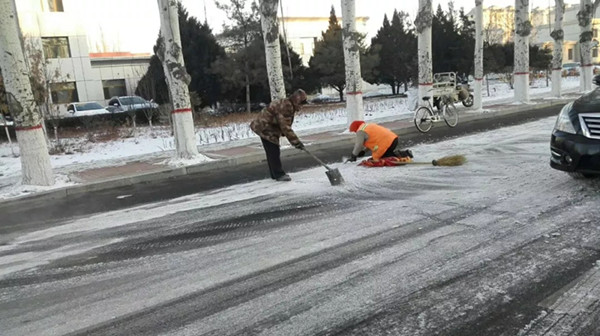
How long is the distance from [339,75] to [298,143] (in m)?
24.0

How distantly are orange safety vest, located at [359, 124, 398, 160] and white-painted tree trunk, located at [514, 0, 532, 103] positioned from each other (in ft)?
44.6

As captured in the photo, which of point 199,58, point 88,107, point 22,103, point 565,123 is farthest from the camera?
point 88,107

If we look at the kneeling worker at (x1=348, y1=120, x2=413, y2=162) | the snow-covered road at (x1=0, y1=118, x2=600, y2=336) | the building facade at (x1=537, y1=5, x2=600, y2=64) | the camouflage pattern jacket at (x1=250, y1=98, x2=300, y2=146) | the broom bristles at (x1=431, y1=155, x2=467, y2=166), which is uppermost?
the building facade at (x1=537, y1=5, x2=600, y2=64)

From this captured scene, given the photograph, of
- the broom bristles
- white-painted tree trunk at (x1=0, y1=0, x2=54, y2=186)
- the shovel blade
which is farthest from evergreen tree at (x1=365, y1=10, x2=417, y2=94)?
the shovel blade

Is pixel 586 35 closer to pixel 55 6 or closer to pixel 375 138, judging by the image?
pixel 375 138

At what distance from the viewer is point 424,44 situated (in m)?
15.8

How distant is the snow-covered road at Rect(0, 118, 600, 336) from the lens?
10.3 feet

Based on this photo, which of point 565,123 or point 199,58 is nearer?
point 565,123

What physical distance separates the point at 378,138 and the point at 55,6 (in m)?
34.6

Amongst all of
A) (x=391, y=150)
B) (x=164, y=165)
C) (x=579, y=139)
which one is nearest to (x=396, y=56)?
(x=164, y=165)

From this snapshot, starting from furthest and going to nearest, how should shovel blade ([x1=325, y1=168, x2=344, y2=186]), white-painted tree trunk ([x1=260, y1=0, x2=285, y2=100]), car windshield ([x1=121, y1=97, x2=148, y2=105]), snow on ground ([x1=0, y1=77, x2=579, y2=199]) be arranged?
car windshield ([x1=121, y1=97, x2=148, y2=105]) < white-painted tree trunk ([x1=260, y1=0, x2=285, y2=100]) < snow on ground ([x1=0, y1=77, x2=579, y2=199]) < shovel blade ([x1=325, y1=168, x2=344, y2=186])

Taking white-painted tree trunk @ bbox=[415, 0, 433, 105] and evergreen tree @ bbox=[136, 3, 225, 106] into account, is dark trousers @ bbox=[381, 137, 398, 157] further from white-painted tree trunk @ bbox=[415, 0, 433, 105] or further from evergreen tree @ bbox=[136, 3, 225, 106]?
evergreen tree @ bbox=[136, 3, 225, 106]

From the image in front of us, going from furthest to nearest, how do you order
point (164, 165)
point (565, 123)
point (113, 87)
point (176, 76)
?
point (113, 87) → point (176, 76) → point (164, 165) → point (565, 123)

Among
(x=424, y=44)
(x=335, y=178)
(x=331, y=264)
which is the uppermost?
(x=424, y=44)
